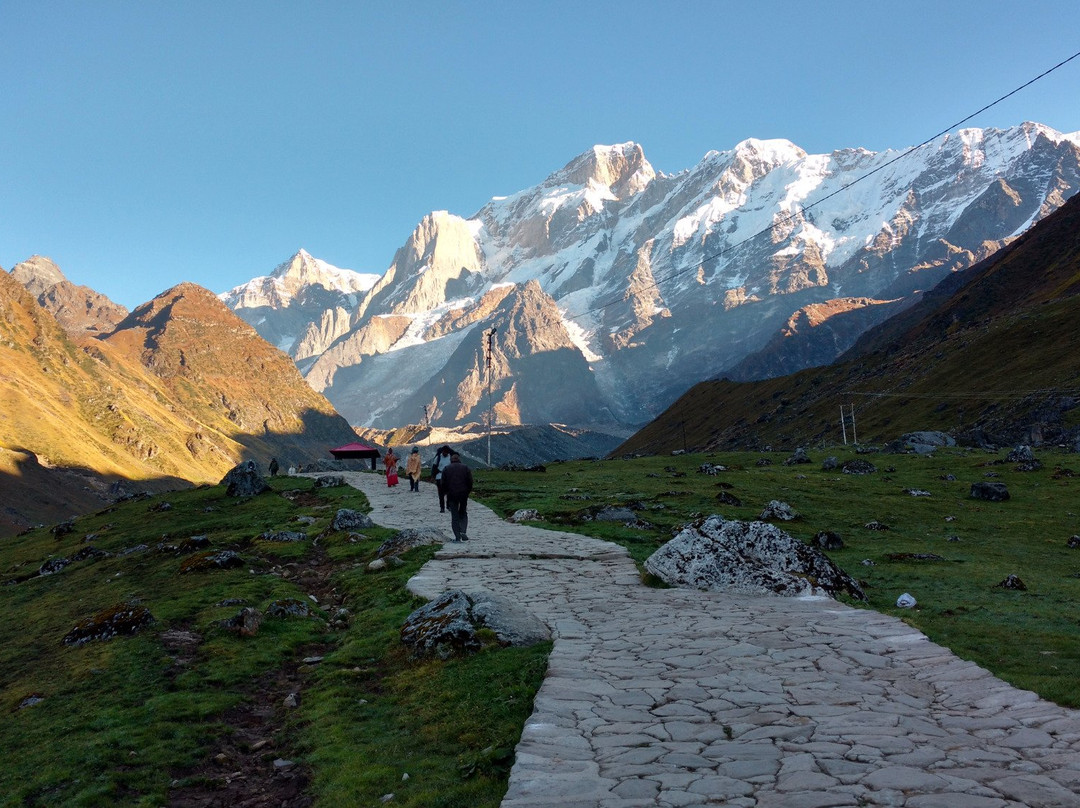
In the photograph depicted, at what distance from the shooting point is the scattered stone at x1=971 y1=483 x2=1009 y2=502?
36281mm

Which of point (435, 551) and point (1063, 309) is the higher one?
point (1063, 309)

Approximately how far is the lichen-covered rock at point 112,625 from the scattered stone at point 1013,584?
1923 centimetres

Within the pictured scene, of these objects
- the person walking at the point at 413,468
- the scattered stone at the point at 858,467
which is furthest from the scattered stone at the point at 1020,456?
the person walking at the point at 413,468

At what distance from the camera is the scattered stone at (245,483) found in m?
44.3

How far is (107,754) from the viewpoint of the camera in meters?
9.24

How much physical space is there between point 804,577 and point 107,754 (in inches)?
494

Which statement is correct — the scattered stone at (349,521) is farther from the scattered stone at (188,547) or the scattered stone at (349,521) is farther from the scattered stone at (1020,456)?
the scattered stone at (1020,456)

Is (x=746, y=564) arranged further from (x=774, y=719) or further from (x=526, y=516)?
(x=526, y=516)

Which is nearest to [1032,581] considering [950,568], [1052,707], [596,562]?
[950,568]

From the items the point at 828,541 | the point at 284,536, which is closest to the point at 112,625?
the point at 284,536

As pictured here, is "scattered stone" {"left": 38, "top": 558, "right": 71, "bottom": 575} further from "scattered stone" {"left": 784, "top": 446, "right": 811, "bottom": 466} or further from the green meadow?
"scattered stone" {"left": 784, "top": 446, "right": 811, "bottom": 466}

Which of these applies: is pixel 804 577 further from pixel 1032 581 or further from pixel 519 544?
pixel 519 544

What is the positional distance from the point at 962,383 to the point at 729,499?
312ft

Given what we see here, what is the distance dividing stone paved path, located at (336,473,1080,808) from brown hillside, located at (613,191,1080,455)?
75619mm
